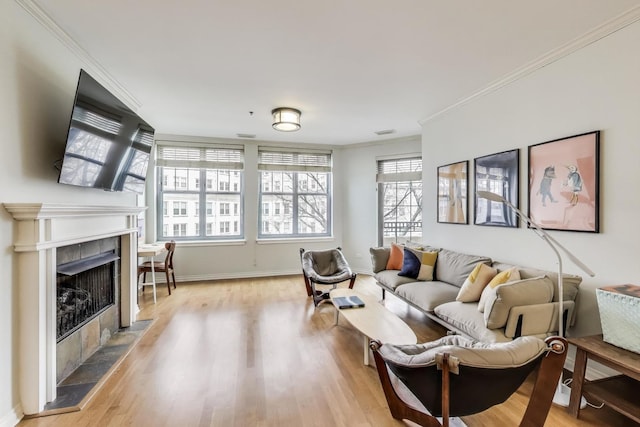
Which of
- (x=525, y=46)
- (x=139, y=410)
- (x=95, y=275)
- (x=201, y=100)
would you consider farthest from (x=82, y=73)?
(x=525, y=46)

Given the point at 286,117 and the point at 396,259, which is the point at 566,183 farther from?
the point at 286,117

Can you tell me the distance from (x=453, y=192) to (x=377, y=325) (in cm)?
221

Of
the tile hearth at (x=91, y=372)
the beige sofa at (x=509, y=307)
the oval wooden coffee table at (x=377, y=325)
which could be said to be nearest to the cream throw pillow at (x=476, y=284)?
the beige sofa at (x=509, y=307)

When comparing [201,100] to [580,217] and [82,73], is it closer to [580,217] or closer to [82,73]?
[82,73]

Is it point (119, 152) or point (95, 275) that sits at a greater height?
point (119, 152)

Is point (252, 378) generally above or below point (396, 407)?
below

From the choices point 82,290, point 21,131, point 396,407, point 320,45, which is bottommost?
point 396,407

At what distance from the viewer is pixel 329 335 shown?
310 cm

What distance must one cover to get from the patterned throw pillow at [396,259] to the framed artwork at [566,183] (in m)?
1.70

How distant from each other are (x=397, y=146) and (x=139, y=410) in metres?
5.21

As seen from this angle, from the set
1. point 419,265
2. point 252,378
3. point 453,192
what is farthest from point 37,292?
point 453,192

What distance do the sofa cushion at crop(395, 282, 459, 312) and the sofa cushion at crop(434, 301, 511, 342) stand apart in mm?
118

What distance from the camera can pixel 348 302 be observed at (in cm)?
302

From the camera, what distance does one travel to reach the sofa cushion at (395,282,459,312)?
2.94 m
